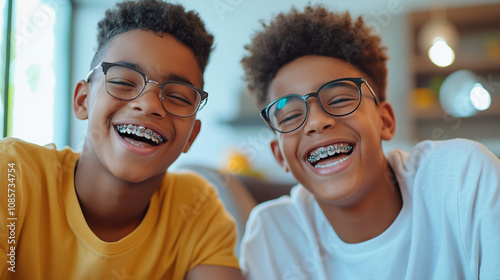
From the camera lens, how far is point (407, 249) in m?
1.07

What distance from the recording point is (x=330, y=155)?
1.06 meters

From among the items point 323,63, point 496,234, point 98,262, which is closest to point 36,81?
point 98,262

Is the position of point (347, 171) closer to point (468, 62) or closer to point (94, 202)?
point (94, 202)

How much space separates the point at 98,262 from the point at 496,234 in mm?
844

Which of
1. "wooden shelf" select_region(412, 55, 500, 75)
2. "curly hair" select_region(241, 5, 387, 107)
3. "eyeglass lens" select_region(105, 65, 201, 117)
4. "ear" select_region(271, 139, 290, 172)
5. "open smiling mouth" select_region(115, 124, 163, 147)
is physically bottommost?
"ear" select_region(271, 139, 290, 172)

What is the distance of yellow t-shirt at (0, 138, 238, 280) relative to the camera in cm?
90

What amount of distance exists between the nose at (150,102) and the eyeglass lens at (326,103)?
30 cm

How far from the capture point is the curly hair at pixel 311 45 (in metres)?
1.17

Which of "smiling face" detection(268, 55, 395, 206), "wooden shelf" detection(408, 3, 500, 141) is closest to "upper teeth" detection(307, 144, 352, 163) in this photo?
"smiling face" detection(268, 55, 395, 206)

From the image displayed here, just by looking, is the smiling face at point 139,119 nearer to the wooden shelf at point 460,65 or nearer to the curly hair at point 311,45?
the curly hair at point 311,45

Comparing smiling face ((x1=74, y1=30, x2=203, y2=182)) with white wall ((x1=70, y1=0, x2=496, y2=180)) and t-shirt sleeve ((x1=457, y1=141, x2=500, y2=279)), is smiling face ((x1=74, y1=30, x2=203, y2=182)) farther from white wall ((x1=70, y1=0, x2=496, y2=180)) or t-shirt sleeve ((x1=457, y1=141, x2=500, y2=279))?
white wall ((x1=70, y1=0, x2=496, y2=180))

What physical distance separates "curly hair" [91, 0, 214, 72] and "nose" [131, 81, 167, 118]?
16 centimetres

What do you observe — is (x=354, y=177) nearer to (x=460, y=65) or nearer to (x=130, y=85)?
(x=130, y=85)

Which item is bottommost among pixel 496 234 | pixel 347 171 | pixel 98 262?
pixel 98 262
